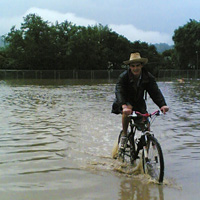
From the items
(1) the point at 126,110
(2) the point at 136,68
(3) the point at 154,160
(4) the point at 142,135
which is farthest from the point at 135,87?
(3) the point at 154,160

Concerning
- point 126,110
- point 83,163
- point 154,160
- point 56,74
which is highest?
point 56,74

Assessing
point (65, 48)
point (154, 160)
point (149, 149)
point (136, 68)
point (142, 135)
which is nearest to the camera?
point (154, 160)

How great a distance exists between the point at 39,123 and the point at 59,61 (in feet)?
211

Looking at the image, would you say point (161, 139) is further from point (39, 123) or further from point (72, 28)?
point (72, 28)

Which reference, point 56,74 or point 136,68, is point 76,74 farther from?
point 136,68

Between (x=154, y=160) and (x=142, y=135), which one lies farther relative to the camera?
(x=142, y=135)

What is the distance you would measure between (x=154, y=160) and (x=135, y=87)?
1295mm

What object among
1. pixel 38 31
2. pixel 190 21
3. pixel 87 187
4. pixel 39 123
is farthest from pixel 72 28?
pixel 87 187

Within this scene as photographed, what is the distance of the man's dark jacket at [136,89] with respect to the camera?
5039 mm

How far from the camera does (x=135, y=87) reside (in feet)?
16.8

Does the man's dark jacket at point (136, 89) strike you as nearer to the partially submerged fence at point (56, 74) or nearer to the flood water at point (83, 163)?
the flood water at point (83, 163)

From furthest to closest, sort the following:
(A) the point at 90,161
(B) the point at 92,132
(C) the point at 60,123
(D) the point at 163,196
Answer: (C) the point at 60,123 → (B) the point at 92,132 → (A) the point at 90,161 → (D) the point at 163,196

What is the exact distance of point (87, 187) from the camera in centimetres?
450

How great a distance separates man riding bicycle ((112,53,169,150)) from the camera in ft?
16.4
